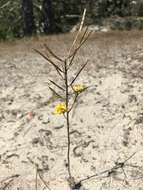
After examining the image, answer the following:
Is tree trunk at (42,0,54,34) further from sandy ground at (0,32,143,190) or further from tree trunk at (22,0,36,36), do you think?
sandy ground at (0,32,143,190)

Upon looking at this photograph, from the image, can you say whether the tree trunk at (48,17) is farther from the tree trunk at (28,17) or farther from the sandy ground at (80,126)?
the sandy ground at (80,126)

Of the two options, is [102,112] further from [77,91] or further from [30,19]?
[30,19]

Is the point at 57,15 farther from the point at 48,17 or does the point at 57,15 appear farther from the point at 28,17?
the point at 28,17

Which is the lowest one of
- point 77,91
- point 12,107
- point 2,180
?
point 2,180

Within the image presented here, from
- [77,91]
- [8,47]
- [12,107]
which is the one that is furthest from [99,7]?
[77,91]

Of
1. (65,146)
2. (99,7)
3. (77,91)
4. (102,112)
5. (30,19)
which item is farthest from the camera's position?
(99,7)

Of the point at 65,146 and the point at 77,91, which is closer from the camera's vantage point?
the point at 77,91

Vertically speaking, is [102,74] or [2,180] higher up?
[102,74]
